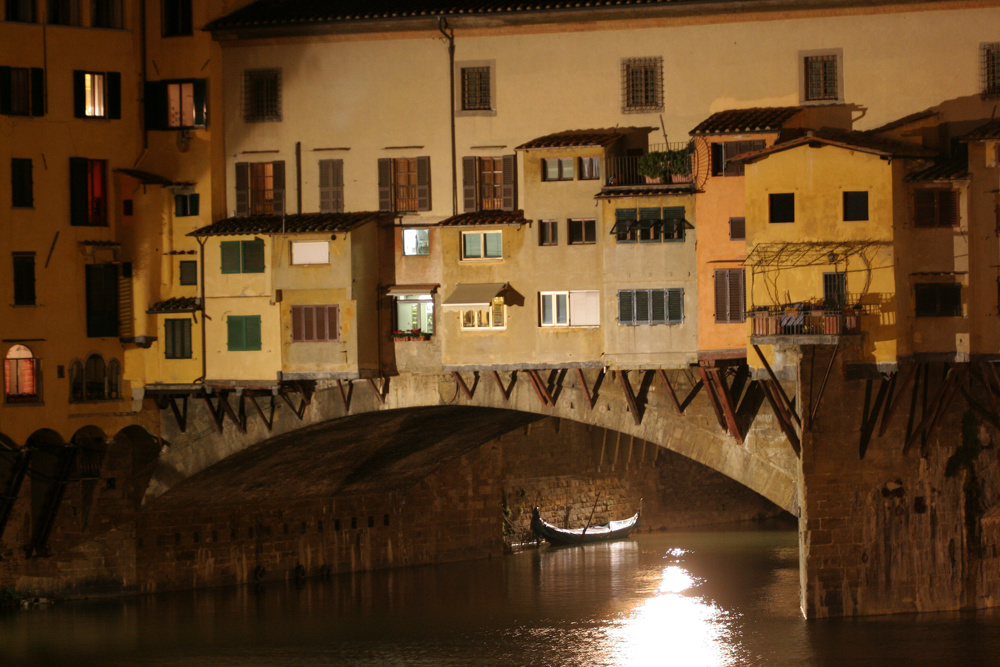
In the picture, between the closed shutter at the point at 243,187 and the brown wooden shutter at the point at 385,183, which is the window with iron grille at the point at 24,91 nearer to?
the closed shutter at the point at 243,187

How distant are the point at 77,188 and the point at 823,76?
16761 mm

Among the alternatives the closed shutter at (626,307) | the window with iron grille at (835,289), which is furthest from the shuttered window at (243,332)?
the window with iron grille at (835,289)

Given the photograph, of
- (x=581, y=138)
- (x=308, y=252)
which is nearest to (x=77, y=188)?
Answer: (x=308, y=252)

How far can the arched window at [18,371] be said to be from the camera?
1537 inches

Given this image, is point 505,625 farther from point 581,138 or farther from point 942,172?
point 942,172

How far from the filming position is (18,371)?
39.1 metres

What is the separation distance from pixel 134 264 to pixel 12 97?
4.60m

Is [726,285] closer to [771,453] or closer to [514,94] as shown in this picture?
[771,453]

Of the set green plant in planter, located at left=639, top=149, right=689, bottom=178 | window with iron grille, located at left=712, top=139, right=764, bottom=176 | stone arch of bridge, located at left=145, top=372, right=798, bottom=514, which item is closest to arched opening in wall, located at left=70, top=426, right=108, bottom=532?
stone arch of bridge, located at left=145, top=372, right=798, bottom=514

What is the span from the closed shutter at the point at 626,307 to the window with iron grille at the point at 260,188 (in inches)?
329

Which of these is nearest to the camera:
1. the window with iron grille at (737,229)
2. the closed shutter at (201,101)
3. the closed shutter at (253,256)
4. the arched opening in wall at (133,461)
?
the window with iron grille at (737,229)

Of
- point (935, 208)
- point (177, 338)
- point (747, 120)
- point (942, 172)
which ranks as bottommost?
point (177, 338)

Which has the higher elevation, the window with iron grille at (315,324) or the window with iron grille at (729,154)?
the window with iron grille at (729,154)

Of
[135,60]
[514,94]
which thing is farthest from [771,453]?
[135,60]
